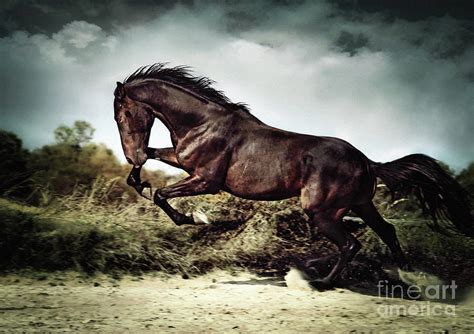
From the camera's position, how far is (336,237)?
4648mm

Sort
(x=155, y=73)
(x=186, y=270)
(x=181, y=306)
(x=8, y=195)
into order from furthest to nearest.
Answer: (x=8, y=195) < (x=186, y=270) < (x=155, y=73) < (x=181, y=306)

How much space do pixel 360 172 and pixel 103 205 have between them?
316cm

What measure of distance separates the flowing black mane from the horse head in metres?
0.27

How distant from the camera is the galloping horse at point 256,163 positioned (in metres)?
4.69

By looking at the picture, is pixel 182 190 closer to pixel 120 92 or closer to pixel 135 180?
pixel 135 180

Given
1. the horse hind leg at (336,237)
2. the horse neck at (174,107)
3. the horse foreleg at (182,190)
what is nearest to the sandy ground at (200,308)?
the horse hind leg at (336,237)

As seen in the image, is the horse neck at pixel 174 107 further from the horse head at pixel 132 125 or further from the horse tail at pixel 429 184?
the horse tail at pixel 429 184

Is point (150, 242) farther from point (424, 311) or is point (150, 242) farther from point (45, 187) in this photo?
point (424, 311)

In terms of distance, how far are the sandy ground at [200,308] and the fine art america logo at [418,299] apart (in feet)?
0.06

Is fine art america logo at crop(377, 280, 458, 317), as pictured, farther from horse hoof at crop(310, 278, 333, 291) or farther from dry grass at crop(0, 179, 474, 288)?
dry grass at crop(0, 179, 474, 288)

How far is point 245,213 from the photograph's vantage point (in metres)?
6.38

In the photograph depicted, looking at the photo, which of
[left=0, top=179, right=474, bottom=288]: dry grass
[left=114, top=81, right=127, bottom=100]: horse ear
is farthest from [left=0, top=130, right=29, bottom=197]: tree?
[left=114, top=81, right=127, bottom=100]: horse ear

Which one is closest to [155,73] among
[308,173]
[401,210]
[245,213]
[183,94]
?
[183,94]

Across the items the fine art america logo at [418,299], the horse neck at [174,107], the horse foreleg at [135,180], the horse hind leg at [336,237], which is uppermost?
the horse neck at [174,107]
